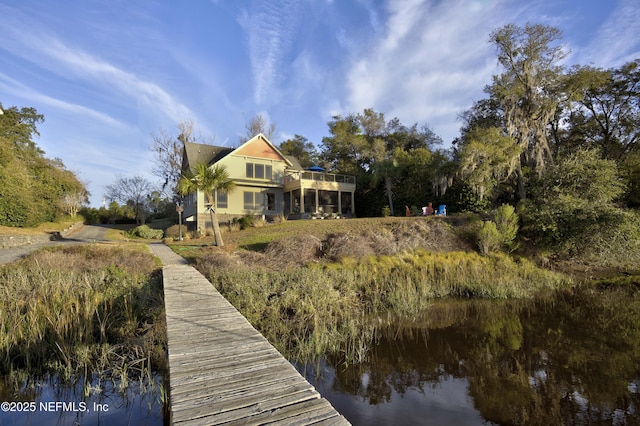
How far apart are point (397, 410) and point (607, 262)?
13.6 m

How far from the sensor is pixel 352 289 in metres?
9.39

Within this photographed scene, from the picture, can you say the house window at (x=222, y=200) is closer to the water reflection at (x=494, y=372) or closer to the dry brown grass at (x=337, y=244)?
the dry brown grass at (x=337, y=244)

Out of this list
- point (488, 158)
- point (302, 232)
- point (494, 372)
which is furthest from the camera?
point (488, 158)

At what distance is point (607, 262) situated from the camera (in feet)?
42.5

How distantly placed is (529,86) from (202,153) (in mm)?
23579

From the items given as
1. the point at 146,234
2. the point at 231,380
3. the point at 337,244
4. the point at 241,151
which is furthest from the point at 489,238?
the point at 146,234

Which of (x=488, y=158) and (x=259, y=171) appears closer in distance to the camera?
(x=488, y=158)

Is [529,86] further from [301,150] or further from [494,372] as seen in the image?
[301,150]

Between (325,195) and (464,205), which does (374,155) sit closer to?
(325,195)

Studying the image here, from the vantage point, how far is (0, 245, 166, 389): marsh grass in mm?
5188

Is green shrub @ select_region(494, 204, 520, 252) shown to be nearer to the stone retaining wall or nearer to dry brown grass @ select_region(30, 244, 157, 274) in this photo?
dry brown grass @ select_region(30, 244, 157, 274)

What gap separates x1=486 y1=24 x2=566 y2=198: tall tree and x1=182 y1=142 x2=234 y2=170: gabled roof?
20453 mm

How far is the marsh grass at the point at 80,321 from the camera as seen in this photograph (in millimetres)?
5188

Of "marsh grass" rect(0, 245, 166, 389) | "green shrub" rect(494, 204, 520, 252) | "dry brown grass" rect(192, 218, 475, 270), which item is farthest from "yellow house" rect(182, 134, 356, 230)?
"marsh grass" rect(0, 245, 166, 389)
